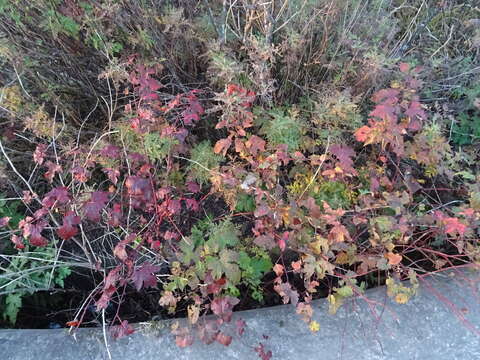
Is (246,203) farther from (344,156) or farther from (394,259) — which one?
(394,259)

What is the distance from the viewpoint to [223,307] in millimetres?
1755

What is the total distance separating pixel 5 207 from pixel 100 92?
81 centimetres

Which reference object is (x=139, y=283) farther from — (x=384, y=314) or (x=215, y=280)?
(x=384, y=314)

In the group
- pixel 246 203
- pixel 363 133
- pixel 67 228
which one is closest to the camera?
→ pixel 67 228

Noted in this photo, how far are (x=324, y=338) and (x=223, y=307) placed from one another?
47cm

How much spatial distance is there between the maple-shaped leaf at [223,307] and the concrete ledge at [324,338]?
139 mm

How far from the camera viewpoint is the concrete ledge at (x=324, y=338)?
1790mm

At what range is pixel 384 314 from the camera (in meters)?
Answer: 1.89

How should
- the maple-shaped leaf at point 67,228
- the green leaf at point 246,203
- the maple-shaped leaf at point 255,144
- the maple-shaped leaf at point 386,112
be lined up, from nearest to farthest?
the maple-shaped leaf at point 67,228
the maple-shaped leaf at point 386,112
the maple-shaped leaf at point 255,144
the green leaf at point 246,203

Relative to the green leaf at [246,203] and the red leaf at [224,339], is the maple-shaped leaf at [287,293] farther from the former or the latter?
the green leaf at [246,203]

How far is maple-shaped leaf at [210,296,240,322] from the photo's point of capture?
1.76m

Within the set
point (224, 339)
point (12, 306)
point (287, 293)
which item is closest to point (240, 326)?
point (224, 339)

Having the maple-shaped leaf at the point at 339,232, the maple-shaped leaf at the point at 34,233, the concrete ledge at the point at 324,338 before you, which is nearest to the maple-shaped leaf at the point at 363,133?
the maple-shaped leaf at the point at 339,232

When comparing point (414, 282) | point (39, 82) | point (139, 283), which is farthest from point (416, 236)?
point (39, 82)
